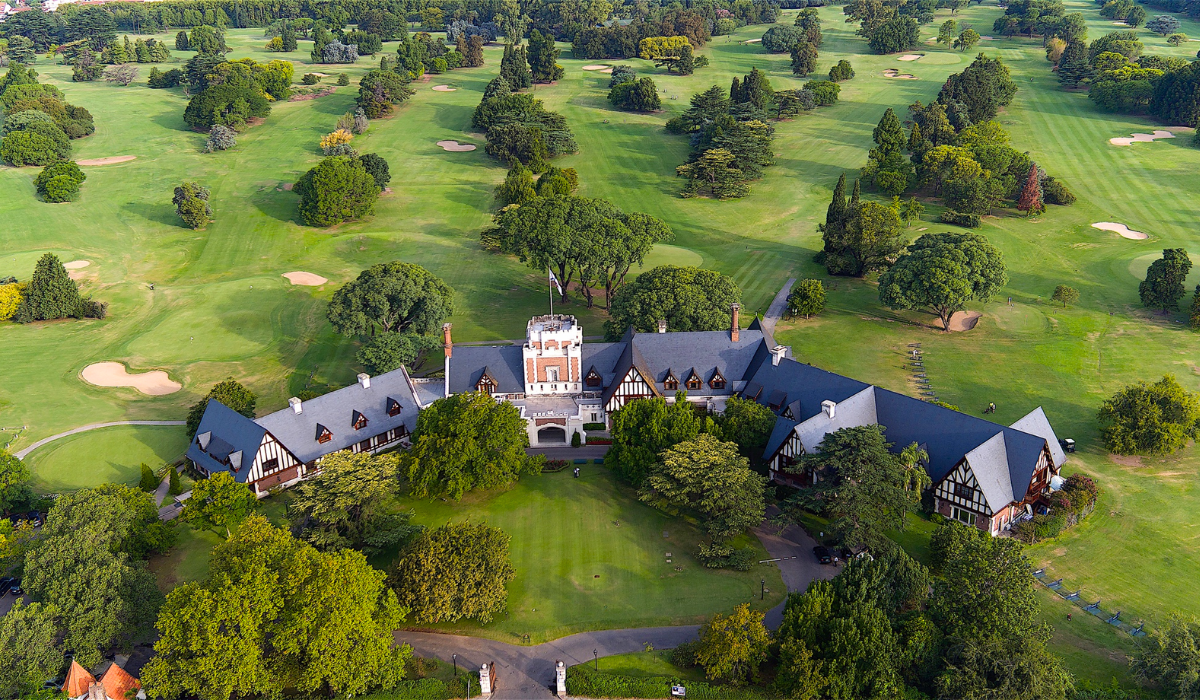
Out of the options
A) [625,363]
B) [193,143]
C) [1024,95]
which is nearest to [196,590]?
[625,363]

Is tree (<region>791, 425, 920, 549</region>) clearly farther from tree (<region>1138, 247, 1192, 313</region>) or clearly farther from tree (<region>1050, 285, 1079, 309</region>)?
tree (<region>1138, 247, 1192, 313</region>)

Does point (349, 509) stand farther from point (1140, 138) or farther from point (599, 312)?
point (1140, 138)

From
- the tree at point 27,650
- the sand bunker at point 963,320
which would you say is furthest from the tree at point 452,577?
the sand bunker at point 963,320

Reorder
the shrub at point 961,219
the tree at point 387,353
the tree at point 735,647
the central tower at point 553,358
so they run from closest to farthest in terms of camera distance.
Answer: the tree at point 735,647 < the central tower at point 553,358 < the tree at point 387,353 < the shrub at point 961,219

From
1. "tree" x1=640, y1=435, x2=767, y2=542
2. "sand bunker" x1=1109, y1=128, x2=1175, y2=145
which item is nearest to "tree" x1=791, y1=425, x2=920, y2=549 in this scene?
"tree" x1=640, y1=435, x2=767, y2=542

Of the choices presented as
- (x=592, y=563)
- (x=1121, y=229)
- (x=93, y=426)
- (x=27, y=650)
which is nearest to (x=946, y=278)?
(x=1121, y=229)

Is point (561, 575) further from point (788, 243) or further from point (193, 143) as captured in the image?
point (193, 143)

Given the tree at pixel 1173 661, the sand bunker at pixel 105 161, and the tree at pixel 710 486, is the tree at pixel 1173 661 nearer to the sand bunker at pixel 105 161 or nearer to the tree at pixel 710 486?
the tree at pixel 710 486
